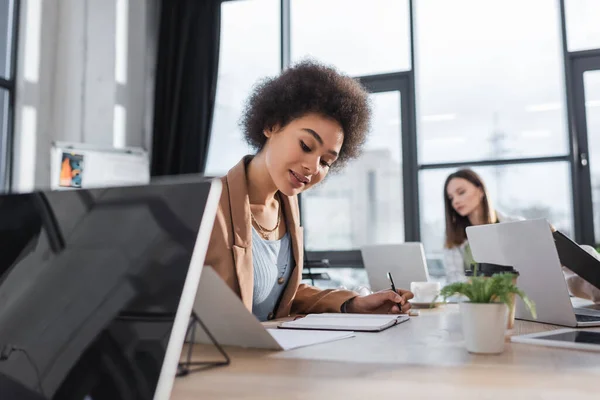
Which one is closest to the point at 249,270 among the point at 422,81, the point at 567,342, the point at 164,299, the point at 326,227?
the point at 567,342

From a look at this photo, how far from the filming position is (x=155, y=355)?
0.49 metres

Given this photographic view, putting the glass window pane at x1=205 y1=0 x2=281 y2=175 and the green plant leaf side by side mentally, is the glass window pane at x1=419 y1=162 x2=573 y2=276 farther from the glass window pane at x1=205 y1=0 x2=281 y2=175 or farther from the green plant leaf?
the green plant leaf

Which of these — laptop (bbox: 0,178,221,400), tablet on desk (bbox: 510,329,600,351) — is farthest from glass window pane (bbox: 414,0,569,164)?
laptop (bbox: 0,178,221,400)

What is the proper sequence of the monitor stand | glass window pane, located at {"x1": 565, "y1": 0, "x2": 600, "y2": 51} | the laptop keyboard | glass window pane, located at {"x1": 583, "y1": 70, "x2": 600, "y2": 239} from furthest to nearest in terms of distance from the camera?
glass window pane, located at {"x1": 565, "y1": 0, "x2": 600, "y2": 51}, glass window pane, located at {"x1": 583, "y1": 70, "x2": 600, "y2": 239}, the laptop keyboard, the monitor stand

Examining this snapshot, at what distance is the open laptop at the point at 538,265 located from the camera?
1.10 m

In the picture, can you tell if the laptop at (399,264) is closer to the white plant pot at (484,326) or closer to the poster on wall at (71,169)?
the white plant pot at (484,326)

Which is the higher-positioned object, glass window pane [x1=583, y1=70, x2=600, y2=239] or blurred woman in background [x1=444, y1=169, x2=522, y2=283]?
glass window pane [x1=583, y1=70, x2=600, y2=239]

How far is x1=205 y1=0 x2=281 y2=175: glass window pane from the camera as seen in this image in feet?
14.6

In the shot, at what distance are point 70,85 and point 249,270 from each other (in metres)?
2.96

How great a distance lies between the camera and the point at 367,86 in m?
3.71

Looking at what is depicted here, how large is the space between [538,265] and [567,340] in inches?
12.4

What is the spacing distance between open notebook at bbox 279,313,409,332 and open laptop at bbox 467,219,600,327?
0.28 metres

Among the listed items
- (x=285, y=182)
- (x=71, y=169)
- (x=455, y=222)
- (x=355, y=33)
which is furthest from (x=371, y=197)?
(x=285, y=182)

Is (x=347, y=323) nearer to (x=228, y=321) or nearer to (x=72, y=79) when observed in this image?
(x=228, y=321)
